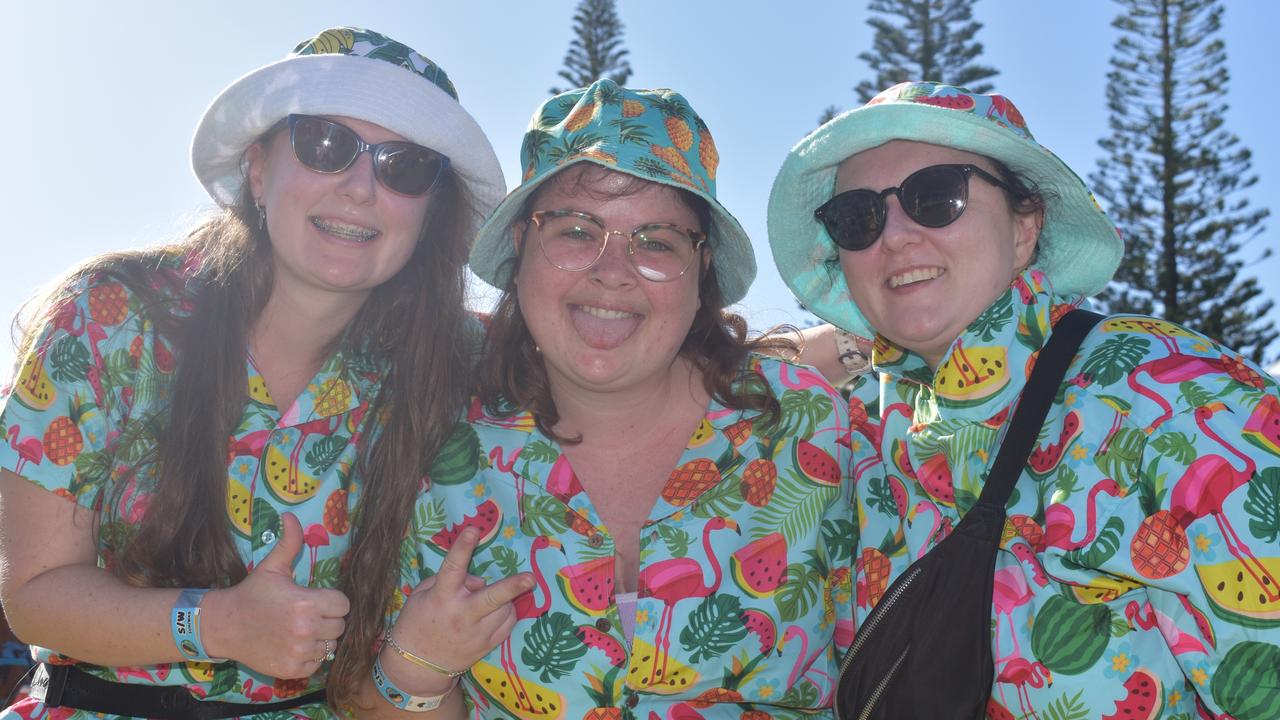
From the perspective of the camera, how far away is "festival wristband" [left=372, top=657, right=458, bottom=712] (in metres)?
2.93

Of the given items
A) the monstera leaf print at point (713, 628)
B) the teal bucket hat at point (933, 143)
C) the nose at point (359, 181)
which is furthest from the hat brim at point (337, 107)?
the monstera leaf print at point (713, 628)

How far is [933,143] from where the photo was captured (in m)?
2.80

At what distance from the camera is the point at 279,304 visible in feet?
11.0

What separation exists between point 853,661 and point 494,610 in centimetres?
Result: 94

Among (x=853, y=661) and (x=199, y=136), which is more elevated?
(x=199, y=136)

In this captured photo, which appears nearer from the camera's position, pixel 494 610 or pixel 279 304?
→ pixel 494 610

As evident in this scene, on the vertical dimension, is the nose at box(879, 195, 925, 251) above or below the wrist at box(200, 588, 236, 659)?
above

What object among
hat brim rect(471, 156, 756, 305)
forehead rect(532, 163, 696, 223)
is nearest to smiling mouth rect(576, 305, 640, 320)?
forehead rect(532, 163, 696, 223)

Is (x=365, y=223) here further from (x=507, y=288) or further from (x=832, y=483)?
(x=832, y=483)

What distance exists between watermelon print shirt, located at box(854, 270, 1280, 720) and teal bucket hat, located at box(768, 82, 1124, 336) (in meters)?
0.36

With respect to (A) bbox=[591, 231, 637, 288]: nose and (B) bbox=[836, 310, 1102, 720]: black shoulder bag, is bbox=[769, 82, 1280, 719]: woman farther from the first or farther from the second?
→ (A) bbox=[591, 231, 637, 288]: nose

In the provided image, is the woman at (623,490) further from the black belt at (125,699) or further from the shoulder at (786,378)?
the black belt at (125,699)

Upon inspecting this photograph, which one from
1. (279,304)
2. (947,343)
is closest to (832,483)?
(947,343)

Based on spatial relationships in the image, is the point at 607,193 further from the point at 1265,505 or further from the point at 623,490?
the point at 1265,505
